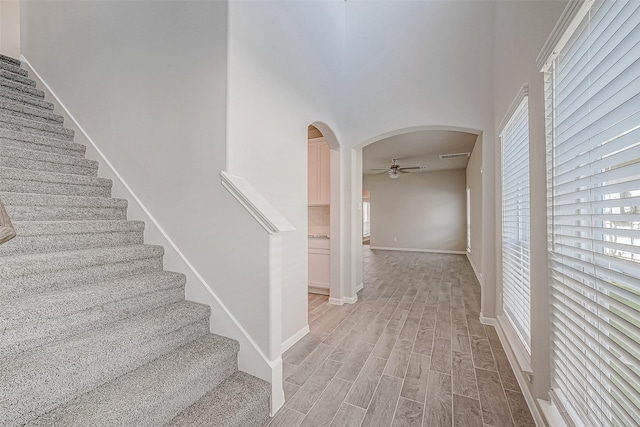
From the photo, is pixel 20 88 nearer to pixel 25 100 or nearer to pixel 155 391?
pixel 25 100

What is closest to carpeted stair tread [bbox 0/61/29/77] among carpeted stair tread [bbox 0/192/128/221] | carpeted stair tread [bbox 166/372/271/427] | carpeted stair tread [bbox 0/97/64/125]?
carpeted stair tread [bbox 0/97/64/125]

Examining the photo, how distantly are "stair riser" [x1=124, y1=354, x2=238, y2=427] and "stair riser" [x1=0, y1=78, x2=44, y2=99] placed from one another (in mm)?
3513

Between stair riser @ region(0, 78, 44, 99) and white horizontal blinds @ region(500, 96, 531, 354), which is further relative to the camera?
stair riser @ region(0, 78, 44, 99)

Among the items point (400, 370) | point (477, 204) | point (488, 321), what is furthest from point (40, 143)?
point (477, 204)

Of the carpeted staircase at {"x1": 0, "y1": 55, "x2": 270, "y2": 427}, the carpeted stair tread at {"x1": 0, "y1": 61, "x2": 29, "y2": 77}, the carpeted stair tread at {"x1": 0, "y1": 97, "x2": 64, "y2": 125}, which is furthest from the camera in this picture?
the carpeted stair tread at {"x1": 0, "y1": 61, "x2": 29, "y2": 77}

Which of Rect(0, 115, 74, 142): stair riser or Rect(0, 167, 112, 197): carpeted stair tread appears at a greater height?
Rect(0, 115, 74, 142): stair riser

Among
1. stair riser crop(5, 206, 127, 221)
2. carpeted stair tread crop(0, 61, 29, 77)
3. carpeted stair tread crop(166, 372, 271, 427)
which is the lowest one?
carpeted stair tread crop(166, 372, 271, 427)

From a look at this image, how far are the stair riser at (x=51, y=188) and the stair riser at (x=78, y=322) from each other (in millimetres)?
1224

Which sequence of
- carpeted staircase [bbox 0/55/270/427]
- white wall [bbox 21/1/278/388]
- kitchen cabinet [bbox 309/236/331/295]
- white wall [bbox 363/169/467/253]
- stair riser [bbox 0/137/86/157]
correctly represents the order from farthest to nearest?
1. white wall [bbox 363/169/467/253]
2. kitchen cabinet [bbox 309/236/331/295]
3. stair riser [bbox 0/137/86/157]
4. white wall [bbox 21/1/278/388]
5. carpeted staircase [bbox 0/55/270/427]

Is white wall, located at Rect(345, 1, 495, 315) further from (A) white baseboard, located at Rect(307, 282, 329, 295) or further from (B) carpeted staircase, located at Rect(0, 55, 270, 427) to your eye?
(B) carpeted staircase, located at Rect(0, 55, 270, 427)

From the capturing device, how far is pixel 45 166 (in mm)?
2201

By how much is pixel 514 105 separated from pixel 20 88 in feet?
16.0

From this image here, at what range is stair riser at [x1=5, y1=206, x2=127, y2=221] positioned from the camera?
175 centimetres

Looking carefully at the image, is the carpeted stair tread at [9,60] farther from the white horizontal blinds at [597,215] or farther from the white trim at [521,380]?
the white trim at [521,380]
